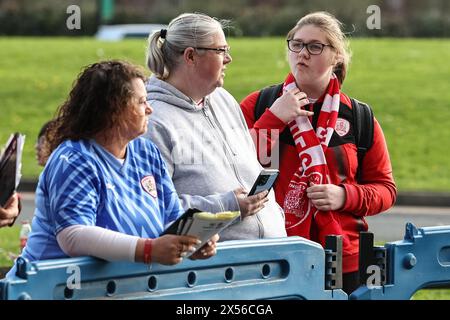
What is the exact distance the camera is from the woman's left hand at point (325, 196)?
541 cm

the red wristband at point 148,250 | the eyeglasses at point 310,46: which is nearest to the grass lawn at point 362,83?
the eyeglasses at point 310,46

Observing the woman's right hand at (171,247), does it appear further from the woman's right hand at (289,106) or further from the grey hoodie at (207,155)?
the woman's right hand at (289,106)

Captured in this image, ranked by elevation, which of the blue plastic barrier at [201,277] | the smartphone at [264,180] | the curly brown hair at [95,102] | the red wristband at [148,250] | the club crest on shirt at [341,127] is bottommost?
the blue plastic barrier at [201,277]

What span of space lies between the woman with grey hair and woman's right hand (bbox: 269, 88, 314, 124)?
0.82 feet

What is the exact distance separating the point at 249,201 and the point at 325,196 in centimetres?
61

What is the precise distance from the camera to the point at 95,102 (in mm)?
4352

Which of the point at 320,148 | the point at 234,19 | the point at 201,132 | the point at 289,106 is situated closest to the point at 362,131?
the point at 320,148

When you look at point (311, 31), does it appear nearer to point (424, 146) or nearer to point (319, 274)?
point (319, 274)

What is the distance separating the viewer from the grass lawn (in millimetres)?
17438

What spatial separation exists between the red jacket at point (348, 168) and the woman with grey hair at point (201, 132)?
0.27 m

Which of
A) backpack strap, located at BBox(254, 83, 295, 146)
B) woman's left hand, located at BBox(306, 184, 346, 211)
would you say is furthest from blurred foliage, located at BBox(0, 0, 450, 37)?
woman's left hand, located at BBox(306, 184, 346, 211)

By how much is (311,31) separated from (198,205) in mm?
1142

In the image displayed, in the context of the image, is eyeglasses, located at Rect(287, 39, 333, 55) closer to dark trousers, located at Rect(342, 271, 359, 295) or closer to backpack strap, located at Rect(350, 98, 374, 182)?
backpack strap, located at Rect(350, 98, 374, 182)
